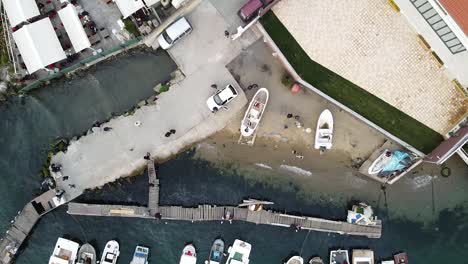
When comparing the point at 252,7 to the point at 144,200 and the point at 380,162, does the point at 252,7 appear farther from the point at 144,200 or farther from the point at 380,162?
the point at 144,200

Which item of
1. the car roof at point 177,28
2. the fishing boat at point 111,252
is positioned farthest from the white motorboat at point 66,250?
the car roof at point 177,28

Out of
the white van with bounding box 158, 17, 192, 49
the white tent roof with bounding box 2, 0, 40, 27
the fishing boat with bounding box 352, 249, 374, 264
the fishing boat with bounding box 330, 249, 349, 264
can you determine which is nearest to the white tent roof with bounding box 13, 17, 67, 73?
the white tent roof with bounding box 2, 0, 40, 27

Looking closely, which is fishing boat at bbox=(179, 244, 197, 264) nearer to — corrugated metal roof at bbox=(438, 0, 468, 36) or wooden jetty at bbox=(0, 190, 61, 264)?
wooden jetty at bbox=(0, 190, 61, 264)

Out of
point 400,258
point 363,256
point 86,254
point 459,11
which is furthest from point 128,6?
point 400,258

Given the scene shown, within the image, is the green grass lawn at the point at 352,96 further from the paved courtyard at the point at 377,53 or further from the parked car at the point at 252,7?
the parked car at the point at 252,7

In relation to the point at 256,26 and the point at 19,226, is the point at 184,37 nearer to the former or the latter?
the point at 256,26
